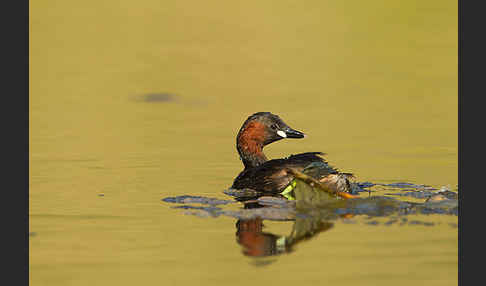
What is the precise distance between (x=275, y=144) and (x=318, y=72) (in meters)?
5.06

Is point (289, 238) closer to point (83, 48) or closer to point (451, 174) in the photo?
point (451, 174)

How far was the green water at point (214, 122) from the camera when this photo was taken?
244 inches

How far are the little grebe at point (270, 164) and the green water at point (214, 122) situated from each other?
0.90ft

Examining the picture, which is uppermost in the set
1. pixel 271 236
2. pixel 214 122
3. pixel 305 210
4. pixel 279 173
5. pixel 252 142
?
pixel 214 122

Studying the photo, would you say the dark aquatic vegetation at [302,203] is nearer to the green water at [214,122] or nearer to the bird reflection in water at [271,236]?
the bird reflection in water at [271,236]

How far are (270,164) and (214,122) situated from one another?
4.37 metres

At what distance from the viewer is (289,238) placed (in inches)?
263

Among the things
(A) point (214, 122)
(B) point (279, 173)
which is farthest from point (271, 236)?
(A) point (214, 122)

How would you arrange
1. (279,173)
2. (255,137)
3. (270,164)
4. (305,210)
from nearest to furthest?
(305,210)
(279,173)
(270,164)
(255,137)

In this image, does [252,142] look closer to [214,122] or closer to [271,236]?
[271,236]

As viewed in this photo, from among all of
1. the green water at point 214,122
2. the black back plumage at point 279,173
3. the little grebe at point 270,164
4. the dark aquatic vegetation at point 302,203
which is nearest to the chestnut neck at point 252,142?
the little grebe at point 270,164

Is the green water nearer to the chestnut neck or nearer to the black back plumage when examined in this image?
the chestnut neck

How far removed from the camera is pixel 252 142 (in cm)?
967

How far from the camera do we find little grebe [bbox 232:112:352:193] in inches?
320
